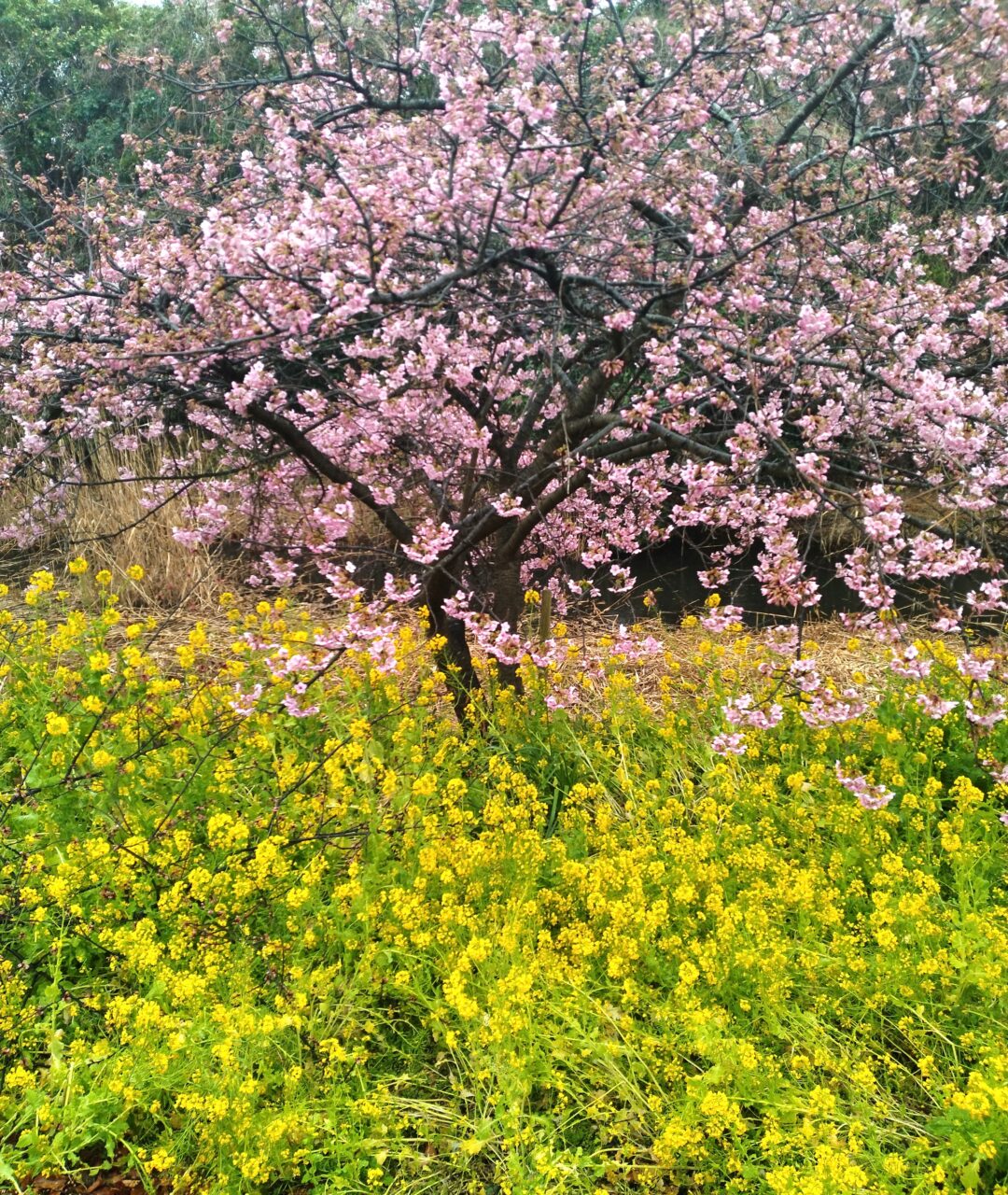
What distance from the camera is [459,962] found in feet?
7.64

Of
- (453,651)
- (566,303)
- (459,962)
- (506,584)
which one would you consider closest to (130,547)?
(453,651)

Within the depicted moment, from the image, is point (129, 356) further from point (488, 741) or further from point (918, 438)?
point (918, 438)

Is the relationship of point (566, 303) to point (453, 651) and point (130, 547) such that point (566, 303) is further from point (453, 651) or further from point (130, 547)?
point (130, 547)

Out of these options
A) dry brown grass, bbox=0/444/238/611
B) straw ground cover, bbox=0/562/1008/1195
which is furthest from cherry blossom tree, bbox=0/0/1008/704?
dry brown grass, bbox=0/444/238/611

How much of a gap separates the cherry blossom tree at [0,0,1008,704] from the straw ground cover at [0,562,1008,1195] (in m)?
0.81

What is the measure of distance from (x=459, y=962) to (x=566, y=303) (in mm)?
2525

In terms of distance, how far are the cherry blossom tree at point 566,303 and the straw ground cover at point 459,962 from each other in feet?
2.65

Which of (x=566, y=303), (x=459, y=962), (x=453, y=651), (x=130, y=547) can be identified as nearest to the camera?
(x=459, y=962)

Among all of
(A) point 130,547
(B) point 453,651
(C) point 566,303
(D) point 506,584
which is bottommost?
(A) point 130,547

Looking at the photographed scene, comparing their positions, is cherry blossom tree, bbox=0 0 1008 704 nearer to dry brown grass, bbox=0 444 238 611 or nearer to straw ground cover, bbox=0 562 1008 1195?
straw ground cover, bbox=0 562 1008 1195

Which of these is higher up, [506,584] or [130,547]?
[506,584]

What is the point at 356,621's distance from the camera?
3.50m

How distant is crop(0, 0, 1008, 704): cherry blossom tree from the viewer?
9.98ft

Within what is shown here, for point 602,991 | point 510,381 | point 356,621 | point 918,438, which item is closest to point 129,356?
point 356,621
